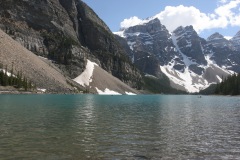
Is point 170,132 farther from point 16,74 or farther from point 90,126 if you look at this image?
point 16,74

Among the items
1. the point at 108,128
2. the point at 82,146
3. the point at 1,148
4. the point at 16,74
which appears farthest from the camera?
the point at 16,74

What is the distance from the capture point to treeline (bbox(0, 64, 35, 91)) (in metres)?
180

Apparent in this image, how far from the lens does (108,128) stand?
4312cm

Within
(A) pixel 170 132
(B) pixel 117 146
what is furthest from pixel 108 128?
(B) pixel 117 146

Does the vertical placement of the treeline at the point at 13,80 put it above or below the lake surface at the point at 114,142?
above

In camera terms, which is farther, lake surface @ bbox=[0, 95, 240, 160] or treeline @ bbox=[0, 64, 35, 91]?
treeline @ bbox=[0, 64, 35, 91]

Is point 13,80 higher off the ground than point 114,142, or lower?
higher

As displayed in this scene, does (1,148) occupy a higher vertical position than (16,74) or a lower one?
lower

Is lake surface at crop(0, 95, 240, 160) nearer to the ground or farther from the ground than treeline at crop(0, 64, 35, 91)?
nearer to the ground

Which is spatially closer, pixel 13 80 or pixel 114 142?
pixel 114 142

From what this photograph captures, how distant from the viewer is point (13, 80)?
183875mm

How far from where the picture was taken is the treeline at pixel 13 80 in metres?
180

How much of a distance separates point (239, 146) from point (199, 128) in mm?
13149

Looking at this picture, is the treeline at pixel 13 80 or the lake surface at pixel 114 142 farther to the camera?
the treeline at pixel 13 80
